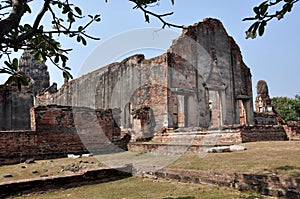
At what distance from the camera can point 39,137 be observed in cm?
989

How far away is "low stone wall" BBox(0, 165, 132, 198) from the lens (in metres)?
5.09

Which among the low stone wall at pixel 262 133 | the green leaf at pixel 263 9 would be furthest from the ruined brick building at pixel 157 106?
the green leaf at pixel 263 9

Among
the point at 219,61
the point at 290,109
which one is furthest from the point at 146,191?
the point at 290,109

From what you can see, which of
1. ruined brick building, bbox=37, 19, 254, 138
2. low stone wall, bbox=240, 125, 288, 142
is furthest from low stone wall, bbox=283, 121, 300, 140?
ruined brick building, bbox=37, 19, 254, 138

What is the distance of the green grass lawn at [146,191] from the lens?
4324mm

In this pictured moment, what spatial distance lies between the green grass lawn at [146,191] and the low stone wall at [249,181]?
0.38ft

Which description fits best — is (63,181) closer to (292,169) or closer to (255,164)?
(255,164)

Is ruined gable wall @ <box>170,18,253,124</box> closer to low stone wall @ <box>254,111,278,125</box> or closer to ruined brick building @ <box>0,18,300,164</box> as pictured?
ruined brick building @ <box>0,18,300,164</box>

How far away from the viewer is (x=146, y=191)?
4969 mm

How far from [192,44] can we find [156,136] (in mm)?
6002

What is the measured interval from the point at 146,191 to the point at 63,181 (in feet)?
5.71

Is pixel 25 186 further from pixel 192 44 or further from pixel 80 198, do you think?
pixel 192 44

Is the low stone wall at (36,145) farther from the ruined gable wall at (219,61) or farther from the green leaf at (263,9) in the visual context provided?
the green leaf at (263,9)

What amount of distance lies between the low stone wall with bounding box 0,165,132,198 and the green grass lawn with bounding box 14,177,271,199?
0.50 feet
